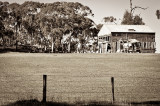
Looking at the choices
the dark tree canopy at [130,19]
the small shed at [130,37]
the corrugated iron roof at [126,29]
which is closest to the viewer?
the small shed at [130,37]

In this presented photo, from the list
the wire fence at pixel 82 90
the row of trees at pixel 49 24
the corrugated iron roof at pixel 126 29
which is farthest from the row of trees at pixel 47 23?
the wire fence at pixel 82 90

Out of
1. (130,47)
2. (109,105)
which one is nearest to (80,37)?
(130,47)

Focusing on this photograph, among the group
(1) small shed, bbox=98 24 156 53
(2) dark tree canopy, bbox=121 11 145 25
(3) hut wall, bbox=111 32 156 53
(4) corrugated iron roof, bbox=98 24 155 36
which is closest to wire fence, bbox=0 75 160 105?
(1) small shed, bbox=98 24 156 53

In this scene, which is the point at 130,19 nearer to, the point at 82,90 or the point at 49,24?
the point at 49,24

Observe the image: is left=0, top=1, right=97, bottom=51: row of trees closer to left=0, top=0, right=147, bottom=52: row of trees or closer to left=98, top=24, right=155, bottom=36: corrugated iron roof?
left=0, top=0, right=147, bottom=52: row of trees

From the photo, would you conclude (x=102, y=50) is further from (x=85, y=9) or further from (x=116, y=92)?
(x=116, y=92)

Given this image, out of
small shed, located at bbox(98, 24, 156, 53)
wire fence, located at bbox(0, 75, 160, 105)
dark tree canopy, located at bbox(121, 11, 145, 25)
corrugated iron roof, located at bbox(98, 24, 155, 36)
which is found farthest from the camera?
dark tree canopy, located at bbox(121, 11, 145, 25)

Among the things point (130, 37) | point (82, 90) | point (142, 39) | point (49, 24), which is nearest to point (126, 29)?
point (130, 37)

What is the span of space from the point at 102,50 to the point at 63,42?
14801 mm

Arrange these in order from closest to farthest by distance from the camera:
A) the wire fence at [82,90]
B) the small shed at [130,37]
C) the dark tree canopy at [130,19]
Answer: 1. the wire fence at [82,90]
2. the small shed at [130,37]
3. the dark tree canopy at [130,19]

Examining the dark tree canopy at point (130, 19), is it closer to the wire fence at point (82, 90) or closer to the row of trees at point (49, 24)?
the row of trees at point (49, 24)

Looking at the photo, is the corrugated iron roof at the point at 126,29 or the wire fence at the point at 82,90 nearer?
the wire fence at the point at 82,90

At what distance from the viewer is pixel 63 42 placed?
7438cm

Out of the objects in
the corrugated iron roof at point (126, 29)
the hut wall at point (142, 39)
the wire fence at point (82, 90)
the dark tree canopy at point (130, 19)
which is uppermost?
the dark tree canopy at point (130, 19)
